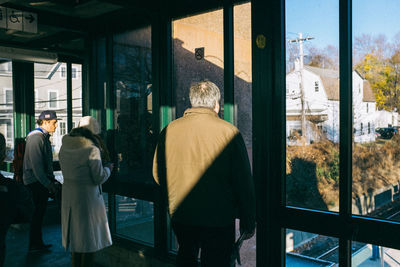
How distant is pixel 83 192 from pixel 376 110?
8.20 ft

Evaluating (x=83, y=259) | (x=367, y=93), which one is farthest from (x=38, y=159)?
(x=367, y=93)

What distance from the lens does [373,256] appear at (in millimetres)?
2557

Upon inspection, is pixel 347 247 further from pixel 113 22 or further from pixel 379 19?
pixel 113 22

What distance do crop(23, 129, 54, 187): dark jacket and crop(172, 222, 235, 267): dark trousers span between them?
2.64 m

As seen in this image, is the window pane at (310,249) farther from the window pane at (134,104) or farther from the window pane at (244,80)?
the window pane at (134,104)

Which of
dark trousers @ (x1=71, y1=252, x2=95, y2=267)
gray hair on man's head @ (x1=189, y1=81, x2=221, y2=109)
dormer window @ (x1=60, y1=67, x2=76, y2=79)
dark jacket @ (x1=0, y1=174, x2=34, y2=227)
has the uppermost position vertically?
dormer window @ (x1=60, y1=67, x2=76, y2=79)

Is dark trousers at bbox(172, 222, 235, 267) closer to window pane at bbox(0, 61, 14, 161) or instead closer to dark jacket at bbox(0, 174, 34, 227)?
dark jacket at bbox(0, 174, 34, 227)

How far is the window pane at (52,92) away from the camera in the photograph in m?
7.00

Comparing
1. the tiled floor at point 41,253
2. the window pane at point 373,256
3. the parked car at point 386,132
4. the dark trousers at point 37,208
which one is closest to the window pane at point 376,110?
the parked car at point 386,132

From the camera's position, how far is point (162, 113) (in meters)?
4.00

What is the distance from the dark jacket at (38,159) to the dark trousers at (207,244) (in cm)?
264

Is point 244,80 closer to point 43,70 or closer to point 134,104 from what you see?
point 134,104

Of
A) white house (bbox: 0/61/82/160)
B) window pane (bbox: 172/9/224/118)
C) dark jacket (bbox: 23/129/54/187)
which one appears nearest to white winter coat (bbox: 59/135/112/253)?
window pane (bbox: 172/9/224/118)

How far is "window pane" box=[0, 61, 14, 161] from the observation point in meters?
7.62
